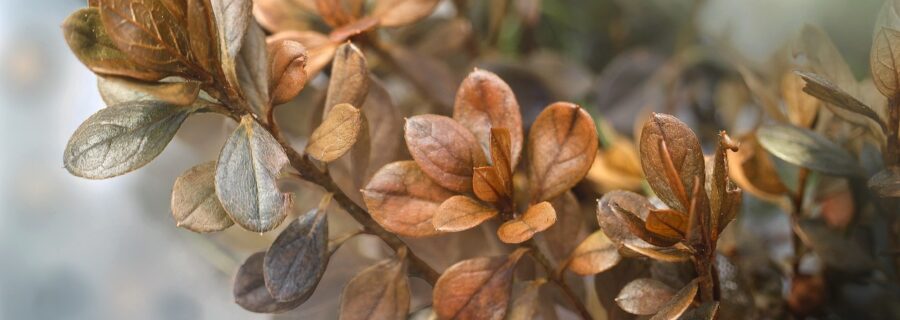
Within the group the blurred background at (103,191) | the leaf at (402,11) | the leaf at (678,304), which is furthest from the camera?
the blurred background at (103,191)

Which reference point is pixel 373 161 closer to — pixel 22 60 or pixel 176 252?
pixel 176 252

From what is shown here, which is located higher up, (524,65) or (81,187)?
(524,65)

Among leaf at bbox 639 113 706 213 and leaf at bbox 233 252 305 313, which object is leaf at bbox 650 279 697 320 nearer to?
leaf at bbox 639 113 706 213

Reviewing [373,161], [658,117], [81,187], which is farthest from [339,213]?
[81,187]

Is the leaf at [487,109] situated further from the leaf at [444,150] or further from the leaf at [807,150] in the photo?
the leaf at [807,150]

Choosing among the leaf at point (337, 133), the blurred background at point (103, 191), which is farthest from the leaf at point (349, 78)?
the blurred background at point (103, 191)

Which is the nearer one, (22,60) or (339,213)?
(339,213)
